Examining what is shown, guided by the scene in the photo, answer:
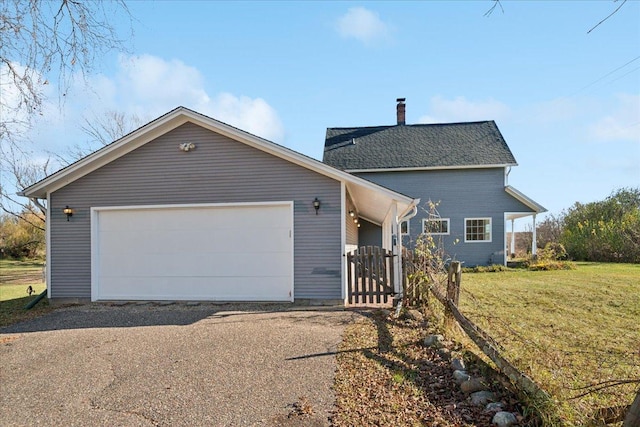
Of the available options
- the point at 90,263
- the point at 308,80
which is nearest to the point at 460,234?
the point at 308,80

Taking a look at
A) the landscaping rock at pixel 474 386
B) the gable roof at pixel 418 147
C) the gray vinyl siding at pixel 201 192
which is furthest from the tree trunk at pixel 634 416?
the gable roof at pixel 418 147

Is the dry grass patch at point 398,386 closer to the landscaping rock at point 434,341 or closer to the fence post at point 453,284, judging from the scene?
the landscaping rock at point 434,341

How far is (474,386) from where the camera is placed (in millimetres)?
3879

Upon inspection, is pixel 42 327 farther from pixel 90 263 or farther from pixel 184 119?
pixel 184 119

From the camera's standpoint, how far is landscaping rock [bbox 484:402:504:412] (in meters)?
3.47

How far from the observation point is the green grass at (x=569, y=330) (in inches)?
140

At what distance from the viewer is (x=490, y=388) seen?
3.85 metres

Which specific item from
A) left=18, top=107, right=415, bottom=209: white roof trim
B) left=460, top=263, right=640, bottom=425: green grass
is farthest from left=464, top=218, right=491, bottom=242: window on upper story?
left=18, top=107, right=415, bottom=209: white roof trim

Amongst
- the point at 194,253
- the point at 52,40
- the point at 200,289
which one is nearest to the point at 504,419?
the point at 52,40

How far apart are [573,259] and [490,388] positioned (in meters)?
22.4

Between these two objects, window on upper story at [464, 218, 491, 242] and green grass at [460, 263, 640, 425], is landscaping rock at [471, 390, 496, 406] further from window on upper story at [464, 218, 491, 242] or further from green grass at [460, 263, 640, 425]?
window on upper story at [464, 218, 491, 242]

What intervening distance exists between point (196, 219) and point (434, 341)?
6132 mm

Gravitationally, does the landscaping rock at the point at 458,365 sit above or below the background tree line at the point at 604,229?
below

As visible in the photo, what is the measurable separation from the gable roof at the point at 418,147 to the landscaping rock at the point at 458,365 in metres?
14.8
